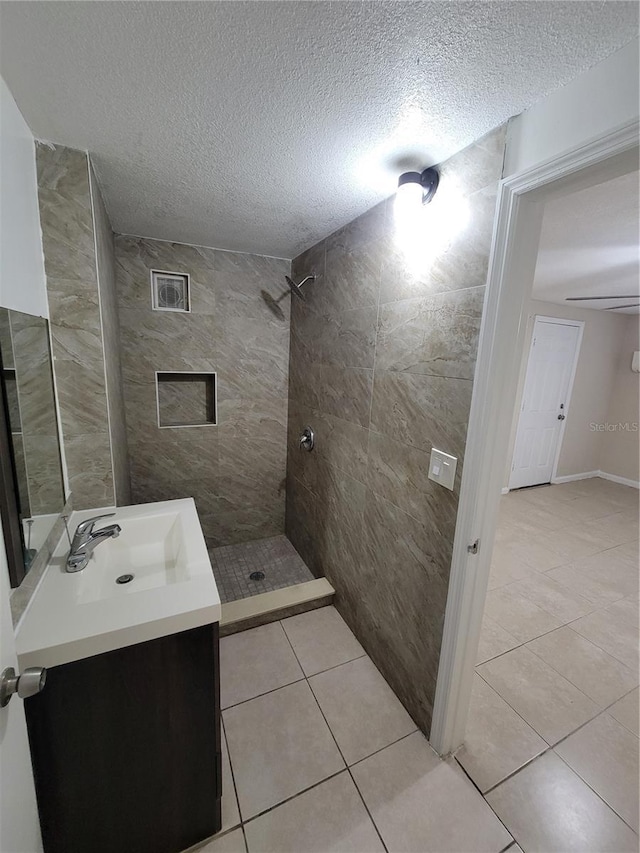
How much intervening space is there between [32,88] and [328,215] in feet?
4.00

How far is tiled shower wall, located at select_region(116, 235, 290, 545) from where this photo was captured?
7.55 ft

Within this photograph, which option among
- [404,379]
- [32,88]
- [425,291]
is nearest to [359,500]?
[404,379]

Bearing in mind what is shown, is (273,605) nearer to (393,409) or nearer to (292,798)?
(292,798)

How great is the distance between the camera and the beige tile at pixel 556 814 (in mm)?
1154

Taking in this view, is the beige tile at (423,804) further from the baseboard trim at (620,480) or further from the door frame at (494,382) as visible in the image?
the baseboard trim at (620,480)

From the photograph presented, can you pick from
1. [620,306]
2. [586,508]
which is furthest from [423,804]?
[620,306]

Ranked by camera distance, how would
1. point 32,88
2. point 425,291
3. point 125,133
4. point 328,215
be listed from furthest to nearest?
point 328,215 < point 425,291 < point 125,133 < point 32,88

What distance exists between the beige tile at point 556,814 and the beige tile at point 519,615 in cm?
75

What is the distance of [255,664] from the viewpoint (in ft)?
5.88

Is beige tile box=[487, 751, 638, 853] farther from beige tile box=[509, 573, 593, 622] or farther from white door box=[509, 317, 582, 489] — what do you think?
white door box=[509, 317, 582, 489]

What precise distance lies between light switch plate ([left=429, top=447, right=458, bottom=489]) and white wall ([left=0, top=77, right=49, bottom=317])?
4.73 ft

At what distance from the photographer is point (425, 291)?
1346mm

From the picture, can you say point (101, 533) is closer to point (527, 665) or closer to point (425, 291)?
point (425, 291)

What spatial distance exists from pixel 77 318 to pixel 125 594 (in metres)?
1.07
